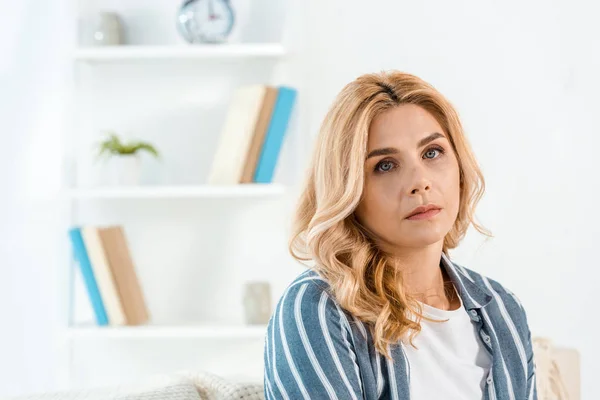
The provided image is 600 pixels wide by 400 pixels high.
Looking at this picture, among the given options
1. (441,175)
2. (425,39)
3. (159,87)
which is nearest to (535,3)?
(425,39)

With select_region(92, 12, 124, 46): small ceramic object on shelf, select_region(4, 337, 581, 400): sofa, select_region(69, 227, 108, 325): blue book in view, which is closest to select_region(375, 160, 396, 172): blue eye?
select_region(4, 337, 581, 400): sofa

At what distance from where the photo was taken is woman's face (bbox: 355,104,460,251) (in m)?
1.35

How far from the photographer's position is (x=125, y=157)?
7.93 ft

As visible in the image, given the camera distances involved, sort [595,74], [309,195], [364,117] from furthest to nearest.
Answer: [595,74], [309,195], [364,117]

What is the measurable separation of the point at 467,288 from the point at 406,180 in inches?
10.5

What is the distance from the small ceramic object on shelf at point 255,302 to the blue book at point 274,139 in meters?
0.29

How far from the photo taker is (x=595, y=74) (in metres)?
2.39

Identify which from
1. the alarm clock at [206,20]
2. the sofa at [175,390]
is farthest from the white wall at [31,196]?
the sofa at [175,390]

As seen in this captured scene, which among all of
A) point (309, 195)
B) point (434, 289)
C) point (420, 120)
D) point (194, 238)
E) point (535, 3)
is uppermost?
point (535, 3)

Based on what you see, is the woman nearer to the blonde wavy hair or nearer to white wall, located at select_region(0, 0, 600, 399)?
the blonde wavy hair

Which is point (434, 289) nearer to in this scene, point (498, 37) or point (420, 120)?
point (420, 120)

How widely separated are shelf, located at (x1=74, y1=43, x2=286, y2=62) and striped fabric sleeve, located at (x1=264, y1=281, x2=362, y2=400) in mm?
1183

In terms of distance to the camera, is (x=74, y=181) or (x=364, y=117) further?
(x=74, y=181)

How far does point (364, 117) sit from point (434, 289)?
332 mm
